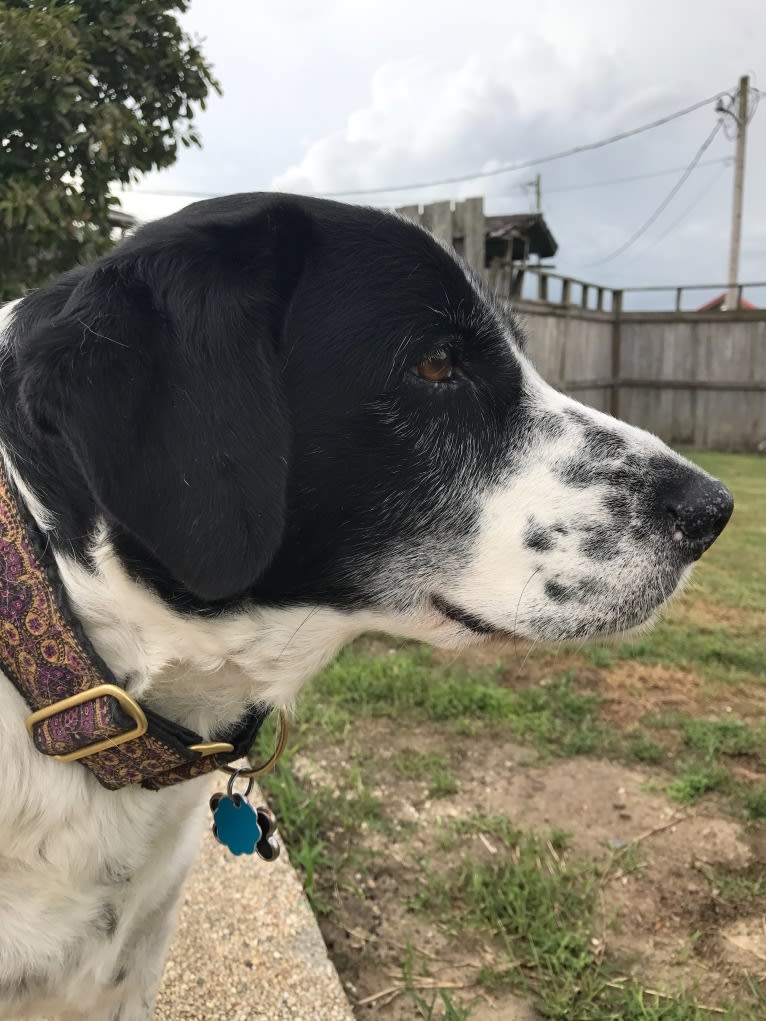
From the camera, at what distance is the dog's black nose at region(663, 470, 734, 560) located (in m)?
1.37

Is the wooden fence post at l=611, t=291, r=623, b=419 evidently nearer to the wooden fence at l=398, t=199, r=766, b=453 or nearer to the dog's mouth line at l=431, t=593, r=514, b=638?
the wooden fence at l=398, t=199, r=766, b=453

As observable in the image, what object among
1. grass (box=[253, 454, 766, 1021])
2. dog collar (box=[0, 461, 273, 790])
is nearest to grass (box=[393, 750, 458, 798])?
grass (box=[253, 454, 766, 1021])

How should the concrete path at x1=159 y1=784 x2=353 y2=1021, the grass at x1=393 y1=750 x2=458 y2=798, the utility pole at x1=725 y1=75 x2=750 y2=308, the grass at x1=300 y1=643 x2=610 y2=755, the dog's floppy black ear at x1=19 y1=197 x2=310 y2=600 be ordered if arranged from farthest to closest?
the utility pole at x1=725 y1=75 x2=750 y2=308
the grass at x1=300 y1=643 x2=610 y2=755
the grass at x1=393 y1=750 x2=458 y2=798
the concrete path at x1=159 y1=784 x2=353 y2=1021
the dog's floppy black ear at x1=19 y1=197 x2=310 y2=600

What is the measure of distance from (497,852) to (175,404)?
181 centimetres

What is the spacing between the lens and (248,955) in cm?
197

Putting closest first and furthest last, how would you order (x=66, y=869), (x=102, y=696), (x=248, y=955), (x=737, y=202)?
(x=102, y=696) < (x=66, y=869) < (x=248, y=955) < (x=737, y=202)

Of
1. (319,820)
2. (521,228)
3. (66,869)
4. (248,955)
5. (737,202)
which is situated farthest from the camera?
(737,202)

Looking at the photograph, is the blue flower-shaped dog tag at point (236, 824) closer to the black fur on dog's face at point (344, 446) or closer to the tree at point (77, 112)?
the black fur on dog's face at point (344, 446)

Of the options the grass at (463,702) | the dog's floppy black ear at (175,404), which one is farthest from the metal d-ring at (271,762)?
the grass at (463,702)

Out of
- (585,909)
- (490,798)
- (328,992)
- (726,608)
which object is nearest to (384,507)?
(328,992)

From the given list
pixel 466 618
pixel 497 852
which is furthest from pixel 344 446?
pixel 497 852

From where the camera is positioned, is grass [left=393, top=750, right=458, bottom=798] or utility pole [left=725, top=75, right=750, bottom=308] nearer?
grass [left=393, top=750, right=458, bottom=798]

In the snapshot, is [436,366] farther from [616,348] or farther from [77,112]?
[616,348]

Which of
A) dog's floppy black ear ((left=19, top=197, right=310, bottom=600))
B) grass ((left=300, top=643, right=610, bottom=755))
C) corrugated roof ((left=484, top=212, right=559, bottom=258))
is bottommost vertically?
grass ((left=300, top=643, right=610, bottom=755))
